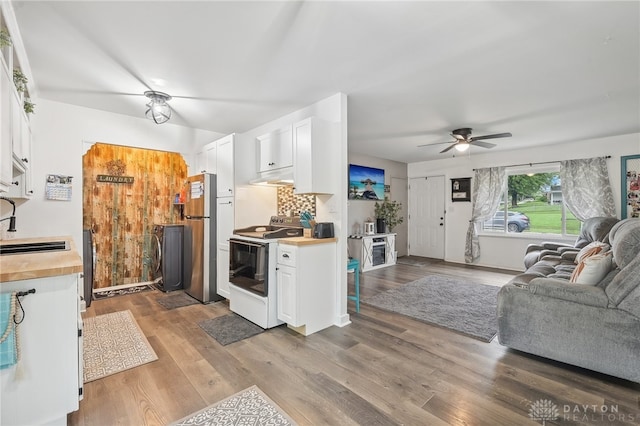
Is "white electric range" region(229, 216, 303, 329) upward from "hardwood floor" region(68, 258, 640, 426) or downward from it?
upward

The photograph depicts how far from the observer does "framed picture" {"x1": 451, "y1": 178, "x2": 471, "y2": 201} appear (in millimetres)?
6449

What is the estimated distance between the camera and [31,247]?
2299 millimetres

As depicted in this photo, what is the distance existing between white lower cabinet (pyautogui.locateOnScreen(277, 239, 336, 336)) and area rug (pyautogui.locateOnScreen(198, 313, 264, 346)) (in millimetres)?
344

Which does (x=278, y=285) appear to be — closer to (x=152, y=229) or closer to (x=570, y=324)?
(x=570, y=324)

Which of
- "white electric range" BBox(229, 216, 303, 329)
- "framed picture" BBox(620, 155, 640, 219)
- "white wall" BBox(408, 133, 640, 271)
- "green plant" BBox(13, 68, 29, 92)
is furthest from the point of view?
"white wall" BBox(408, 133, 640, 271)

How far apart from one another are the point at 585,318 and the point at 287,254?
2376mm

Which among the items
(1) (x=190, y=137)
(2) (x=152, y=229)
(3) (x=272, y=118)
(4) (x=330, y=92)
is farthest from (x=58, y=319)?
(2) (x=152, y=229)

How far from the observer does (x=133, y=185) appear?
15.6ft

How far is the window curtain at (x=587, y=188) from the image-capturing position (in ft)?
15.7

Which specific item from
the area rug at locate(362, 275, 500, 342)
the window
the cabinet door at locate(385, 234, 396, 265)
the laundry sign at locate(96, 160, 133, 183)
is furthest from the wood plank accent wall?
the window

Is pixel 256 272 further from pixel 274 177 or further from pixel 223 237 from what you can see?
pixel 274 177

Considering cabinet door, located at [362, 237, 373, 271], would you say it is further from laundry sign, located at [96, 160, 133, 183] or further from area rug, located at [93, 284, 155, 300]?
laundry sign, located at [96, 160, 133, 183]

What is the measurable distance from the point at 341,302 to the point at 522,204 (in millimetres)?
4919

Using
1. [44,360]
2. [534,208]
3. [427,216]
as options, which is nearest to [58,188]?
[44,360]
